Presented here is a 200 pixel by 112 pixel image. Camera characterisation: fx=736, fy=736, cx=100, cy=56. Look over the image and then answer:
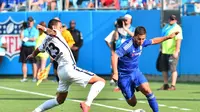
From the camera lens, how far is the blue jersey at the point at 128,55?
1340 centimetres

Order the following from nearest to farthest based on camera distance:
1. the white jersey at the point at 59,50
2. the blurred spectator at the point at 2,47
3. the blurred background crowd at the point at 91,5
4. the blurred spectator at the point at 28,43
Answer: the white jersey at the point at 59,50, the blurred background crowd at the point at 91,5, the blurred spectator at the point at 28,43, the blurred spectator at the point at 2,47

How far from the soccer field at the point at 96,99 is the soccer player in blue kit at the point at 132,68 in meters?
1.20

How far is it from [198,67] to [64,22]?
18.2 ft

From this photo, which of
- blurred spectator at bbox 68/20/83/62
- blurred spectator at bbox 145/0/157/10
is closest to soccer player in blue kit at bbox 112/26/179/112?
blurred spectator at bbox 68/20/83/62

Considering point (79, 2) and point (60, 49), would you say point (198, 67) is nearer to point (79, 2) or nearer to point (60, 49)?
point (79, 2)

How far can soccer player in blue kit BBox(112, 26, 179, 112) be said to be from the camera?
13383 millimetres

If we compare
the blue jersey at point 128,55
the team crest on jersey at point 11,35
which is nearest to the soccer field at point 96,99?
the blue jersey at point 128,55

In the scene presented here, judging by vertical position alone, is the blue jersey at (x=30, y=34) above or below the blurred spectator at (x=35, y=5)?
below

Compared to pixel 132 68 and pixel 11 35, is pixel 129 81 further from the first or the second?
pixel 11 35

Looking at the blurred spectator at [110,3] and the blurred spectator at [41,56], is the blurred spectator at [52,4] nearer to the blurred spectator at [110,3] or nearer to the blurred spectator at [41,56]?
the blurred spectator at [110,3]

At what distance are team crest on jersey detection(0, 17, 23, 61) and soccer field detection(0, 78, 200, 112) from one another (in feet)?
12.6

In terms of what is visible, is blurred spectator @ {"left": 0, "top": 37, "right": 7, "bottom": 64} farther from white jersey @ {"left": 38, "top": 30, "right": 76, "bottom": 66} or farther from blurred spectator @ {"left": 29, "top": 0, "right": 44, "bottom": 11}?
white jersey @ {"left": 38, "top": 30, "right": 76, "bottom": 66}

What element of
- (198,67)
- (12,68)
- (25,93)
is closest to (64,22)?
(12,68)

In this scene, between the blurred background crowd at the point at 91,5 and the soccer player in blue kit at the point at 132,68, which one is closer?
the soccer player in blue kit at the point at 132,68
